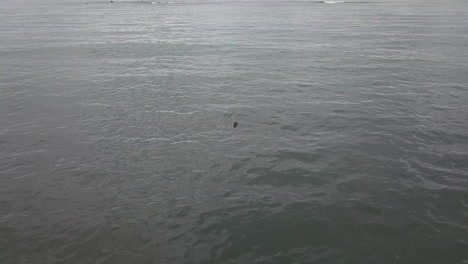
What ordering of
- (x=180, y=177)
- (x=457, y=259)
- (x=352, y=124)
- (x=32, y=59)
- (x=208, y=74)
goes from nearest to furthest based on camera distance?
(x=457, y=259), (x=180, y=177), (x=352, y=124), (x=208, y=74), (x=32, y=59)

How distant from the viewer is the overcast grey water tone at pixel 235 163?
1033 cm

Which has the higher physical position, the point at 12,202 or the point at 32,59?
the point at 32,59

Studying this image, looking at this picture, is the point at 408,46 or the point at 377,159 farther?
the point at 408,46

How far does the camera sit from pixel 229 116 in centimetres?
1986

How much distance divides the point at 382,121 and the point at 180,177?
11263mm

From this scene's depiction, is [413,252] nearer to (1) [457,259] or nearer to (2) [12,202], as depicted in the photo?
(1) [457,259]

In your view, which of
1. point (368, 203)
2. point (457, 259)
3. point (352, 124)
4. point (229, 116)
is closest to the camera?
point (457, 259)

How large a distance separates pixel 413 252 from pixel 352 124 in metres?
9.49

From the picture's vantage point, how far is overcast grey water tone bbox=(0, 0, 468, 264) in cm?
1033

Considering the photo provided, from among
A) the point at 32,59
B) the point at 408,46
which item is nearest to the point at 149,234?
the point at 32,59

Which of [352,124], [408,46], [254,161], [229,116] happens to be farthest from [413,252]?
[408,46]

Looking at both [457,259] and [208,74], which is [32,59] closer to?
[208,74]

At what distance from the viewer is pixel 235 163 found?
48.8ft

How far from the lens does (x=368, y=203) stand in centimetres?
1213
